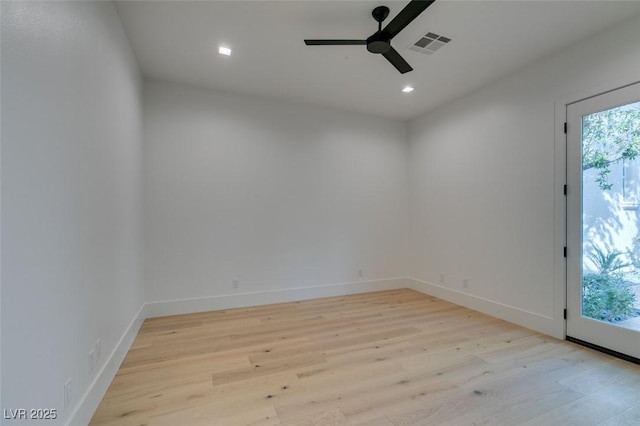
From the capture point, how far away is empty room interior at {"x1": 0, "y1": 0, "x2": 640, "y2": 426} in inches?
55.8

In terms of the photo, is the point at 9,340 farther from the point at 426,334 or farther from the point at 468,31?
the point at 468,31

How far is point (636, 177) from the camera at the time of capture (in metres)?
2.40

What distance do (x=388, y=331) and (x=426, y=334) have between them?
1.27 feet

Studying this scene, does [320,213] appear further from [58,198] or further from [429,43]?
[58,198]

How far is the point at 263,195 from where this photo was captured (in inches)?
157

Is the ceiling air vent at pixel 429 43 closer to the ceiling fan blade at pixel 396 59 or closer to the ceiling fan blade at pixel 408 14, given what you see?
the ceiling fan blade at pixel 396 59

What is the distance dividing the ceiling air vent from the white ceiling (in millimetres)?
68

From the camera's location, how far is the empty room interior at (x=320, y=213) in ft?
4.65

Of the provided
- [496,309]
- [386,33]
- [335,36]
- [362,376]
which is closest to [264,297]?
[362,376]

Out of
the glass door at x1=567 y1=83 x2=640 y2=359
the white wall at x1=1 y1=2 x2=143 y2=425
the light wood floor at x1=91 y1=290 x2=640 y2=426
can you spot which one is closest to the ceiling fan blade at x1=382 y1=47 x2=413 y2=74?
the glass door at x1=567 y1=83 x2=640 y2=359

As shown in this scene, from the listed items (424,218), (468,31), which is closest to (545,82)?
(468,31)

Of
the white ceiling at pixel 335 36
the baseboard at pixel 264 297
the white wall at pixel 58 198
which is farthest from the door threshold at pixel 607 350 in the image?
the white wall at pixel 58 198

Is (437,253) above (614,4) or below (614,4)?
below

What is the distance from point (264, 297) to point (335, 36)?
3.27 m
